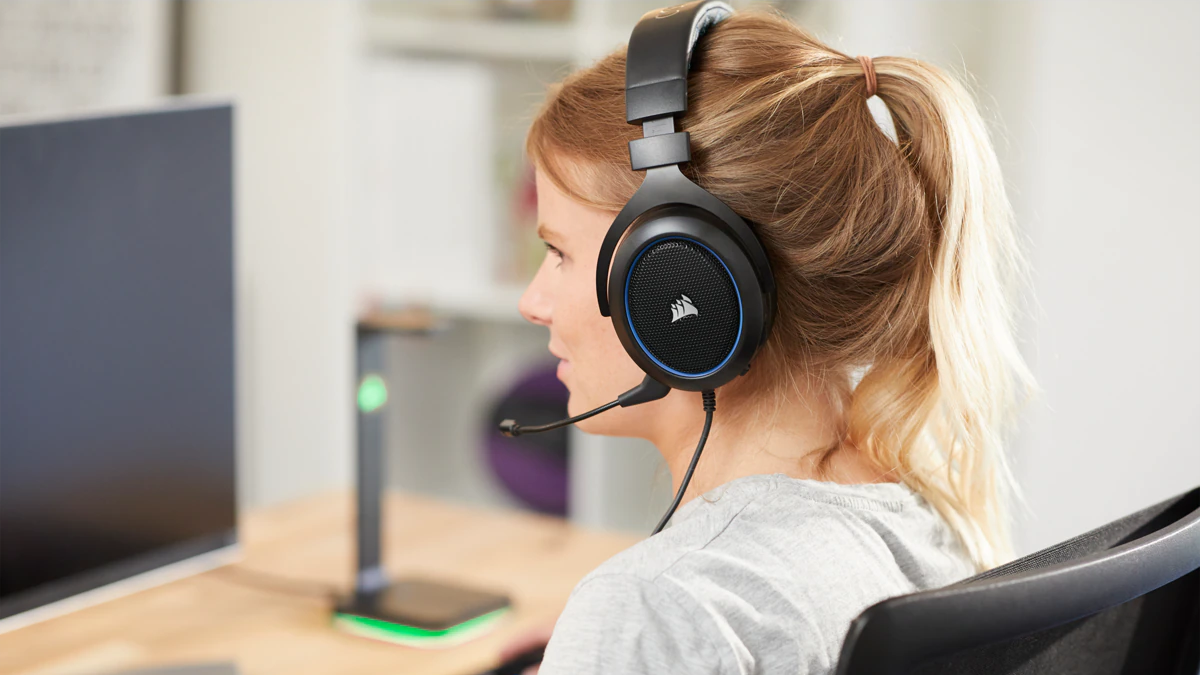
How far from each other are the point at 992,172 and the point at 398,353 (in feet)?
6.73

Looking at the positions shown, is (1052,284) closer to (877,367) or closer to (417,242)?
(877,367)

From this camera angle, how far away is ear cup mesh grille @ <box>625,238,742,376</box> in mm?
639

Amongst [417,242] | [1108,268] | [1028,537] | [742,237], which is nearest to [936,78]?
[742,237]

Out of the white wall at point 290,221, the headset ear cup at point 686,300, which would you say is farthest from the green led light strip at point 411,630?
the white wall at point 290,221

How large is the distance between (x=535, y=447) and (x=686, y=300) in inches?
67.4

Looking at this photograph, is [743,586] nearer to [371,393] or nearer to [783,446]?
[783,446]

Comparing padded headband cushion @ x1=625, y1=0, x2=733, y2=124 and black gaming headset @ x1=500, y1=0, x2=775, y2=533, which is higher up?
padded headband cushion @ x1=625, y1=0, x2=733, y2=124

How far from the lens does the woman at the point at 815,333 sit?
590mm

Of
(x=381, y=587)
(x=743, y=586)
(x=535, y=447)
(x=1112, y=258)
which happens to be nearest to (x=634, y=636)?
(x=743, y=586)

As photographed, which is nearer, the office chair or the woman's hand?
the office chair

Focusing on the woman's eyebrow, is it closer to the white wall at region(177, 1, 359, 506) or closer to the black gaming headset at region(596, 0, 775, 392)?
the black gaming headset at region(596, 0, 775, 392)

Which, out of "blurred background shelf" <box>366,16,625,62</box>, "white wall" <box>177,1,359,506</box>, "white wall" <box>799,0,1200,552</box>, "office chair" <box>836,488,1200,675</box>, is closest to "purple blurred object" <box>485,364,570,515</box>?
"white wall" <box>177,1,359,506</box>

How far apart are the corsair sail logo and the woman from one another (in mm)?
63

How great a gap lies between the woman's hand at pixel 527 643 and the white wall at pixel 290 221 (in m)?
1.25
